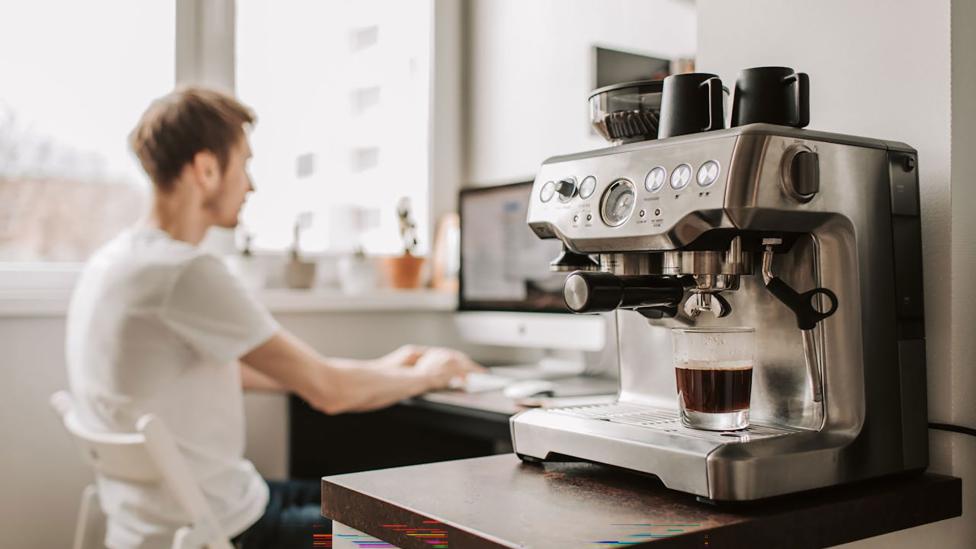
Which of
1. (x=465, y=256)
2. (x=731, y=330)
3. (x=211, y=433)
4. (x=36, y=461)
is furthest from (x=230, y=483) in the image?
(x=731, y=330)

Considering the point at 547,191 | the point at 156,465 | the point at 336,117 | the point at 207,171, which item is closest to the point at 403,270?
the point at 336,117

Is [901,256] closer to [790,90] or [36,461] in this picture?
[790,90]

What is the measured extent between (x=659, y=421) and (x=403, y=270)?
1830mm

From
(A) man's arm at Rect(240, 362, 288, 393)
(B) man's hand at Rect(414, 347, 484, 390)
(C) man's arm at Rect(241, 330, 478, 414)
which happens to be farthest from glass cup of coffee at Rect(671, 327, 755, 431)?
(A) man's arm at Rect(240, 362, 288, 393)

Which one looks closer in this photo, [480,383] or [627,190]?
[627,190]

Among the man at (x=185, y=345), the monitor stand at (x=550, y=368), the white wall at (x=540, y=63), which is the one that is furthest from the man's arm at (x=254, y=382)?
the white wall at (x=540, y=63)

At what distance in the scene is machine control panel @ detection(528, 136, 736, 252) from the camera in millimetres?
830

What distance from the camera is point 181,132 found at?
191cm

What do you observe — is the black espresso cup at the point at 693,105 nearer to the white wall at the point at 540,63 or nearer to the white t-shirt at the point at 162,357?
the white t-shirt at the point at 162,357

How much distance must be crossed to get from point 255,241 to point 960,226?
6.66 feet

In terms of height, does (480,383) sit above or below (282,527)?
above

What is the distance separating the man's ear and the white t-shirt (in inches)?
7.9

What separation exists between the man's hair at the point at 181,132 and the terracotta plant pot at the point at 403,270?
2.71ft

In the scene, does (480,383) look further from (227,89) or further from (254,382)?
(227,89)
